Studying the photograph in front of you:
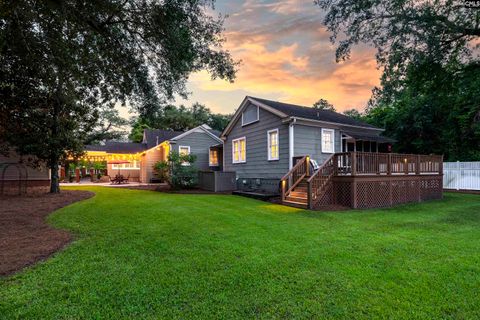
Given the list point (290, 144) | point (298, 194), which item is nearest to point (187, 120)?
point (290, 144)

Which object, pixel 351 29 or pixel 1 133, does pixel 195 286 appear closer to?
pixel 351 29

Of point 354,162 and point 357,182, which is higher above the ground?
point 354,162

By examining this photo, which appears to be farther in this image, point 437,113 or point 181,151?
point 181,151

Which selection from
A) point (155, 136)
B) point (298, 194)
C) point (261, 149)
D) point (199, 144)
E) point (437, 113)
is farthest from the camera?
point (155, 136)

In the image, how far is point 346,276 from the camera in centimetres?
357

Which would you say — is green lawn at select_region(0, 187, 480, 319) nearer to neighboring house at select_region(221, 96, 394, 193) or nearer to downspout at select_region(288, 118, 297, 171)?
downspout at select_region(288, 118, 297, 171)

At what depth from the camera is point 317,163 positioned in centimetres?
1293

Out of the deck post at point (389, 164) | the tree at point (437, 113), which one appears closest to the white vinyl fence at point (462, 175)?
the tree at point (437, 113)

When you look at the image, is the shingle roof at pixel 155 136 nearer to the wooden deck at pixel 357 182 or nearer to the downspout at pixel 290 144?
the downspout at pixel 290 144

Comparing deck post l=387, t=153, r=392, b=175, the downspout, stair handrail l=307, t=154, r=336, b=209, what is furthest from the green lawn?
the downspout

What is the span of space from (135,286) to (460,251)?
5249 millimetres

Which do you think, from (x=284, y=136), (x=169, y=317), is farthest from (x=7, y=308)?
(x=284, y=136)

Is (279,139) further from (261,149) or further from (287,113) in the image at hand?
(261,149)

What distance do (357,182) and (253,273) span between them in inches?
293
